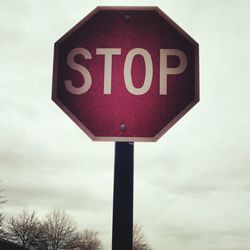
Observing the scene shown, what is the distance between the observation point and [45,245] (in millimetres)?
69000

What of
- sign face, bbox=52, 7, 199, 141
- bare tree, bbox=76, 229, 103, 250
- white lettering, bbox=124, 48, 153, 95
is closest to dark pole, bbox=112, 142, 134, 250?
sign face, bbox=52, 7, 199, 141

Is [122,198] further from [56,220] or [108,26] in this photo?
[56,220]

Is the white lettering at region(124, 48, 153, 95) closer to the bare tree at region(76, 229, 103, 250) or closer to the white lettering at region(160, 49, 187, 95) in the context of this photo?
the white lettering at region(160, 49, 187, 95)

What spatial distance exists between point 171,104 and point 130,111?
23cm

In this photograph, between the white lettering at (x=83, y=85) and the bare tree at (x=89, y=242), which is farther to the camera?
the bare tree at (x=89, y=242)

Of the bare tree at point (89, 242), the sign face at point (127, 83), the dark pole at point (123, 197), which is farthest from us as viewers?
the bare tree at point (89, 242)

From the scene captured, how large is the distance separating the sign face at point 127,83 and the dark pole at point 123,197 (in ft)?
0.27

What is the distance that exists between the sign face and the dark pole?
8 centimetres

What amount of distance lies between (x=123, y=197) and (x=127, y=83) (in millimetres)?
616

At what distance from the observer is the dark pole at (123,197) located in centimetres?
217

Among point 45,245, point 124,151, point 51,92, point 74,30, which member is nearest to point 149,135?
point 124,151

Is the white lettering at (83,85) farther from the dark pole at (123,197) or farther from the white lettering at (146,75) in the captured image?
the dark pole at (123,197)

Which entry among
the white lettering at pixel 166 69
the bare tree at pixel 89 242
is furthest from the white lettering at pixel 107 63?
the bare tree at pixel 89 242

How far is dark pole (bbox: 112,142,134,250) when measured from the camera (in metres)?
2.17
